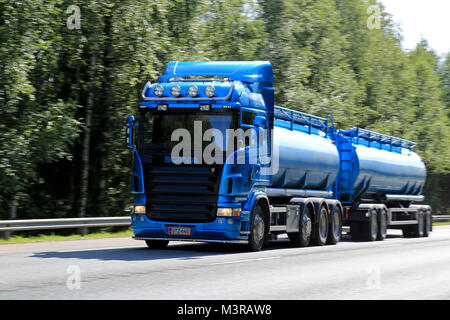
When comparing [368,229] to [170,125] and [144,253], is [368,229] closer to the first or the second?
[144,253]

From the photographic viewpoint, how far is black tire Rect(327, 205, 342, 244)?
72.8ft

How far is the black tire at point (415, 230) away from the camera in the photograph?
100 ft

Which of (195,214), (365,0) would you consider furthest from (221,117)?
(365,0)

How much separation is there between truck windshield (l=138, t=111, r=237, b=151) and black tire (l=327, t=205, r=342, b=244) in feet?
23.7

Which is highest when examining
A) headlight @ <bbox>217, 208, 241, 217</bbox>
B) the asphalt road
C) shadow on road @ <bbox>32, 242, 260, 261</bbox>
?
headlight @ <bbox>217, 208, 241, 217</bbox>

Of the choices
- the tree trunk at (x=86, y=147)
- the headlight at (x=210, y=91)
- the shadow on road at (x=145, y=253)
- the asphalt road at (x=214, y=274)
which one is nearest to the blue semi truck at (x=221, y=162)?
the headlight at (x=210, y=91)

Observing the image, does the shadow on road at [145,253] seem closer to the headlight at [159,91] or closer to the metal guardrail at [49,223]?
the headlight at [159,91]

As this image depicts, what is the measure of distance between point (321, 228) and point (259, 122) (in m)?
5.64

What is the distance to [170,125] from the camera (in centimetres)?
1628

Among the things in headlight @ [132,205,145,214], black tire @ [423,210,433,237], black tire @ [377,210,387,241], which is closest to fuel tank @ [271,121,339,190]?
headlight @ [132,205,145,214]

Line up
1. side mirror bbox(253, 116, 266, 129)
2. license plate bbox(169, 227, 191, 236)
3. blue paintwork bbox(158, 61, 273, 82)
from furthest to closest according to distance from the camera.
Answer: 1. blue paintwork bbox(158, 61, 273, 82)
2. side mirror bbox(253, 116, 266, 129)
3. license plate bbox(169, 227, 191, 236)

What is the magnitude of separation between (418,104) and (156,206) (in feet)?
141

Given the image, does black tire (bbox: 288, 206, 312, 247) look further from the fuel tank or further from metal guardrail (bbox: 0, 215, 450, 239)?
metal guardrail (bbox: 0, 215, 450, 239)
